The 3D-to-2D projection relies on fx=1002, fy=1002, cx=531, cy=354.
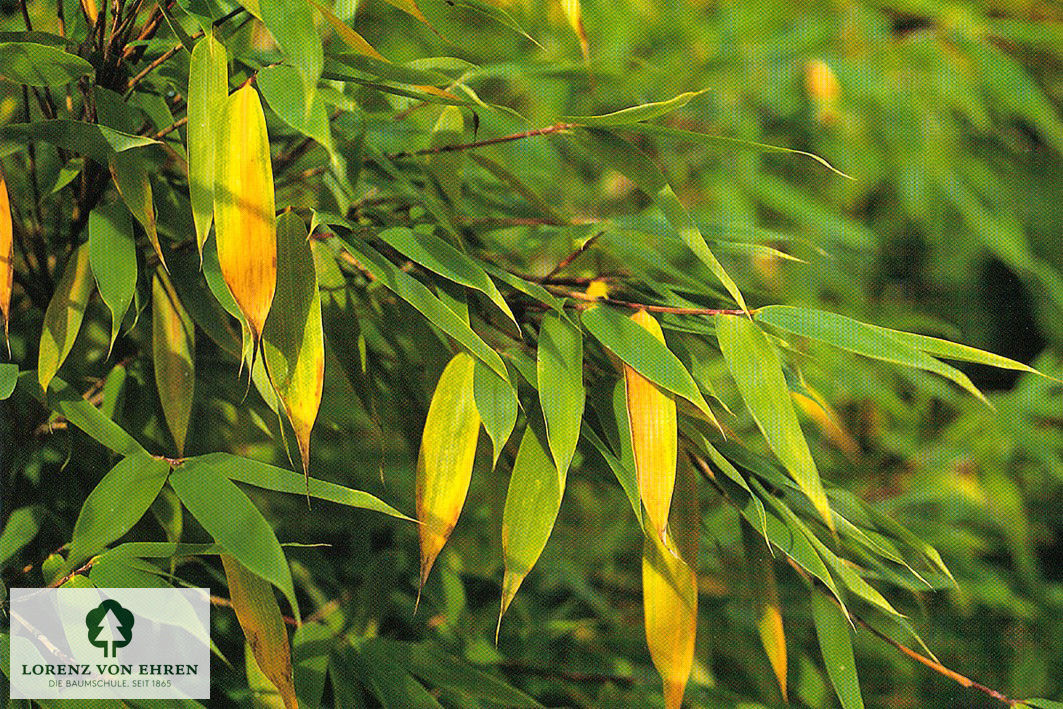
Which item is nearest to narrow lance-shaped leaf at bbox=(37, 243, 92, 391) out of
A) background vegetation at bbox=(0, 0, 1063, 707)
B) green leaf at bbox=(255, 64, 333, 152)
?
background vegetation at bbox=(0, 0, 1063, 707)

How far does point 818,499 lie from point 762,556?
80 millimetres

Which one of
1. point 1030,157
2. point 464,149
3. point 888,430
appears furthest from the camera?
point 1030,157

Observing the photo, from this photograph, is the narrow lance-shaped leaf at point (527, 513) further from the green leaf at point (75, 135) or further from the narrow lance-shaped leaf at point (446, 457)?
the green leaf at point (75, 135)

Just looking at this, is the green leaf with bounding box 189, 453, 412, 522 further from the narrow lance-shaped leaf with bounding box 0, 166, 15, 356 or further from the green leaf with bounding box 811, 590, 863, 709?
the green leaf with bounding box 811, 590, 863, 709

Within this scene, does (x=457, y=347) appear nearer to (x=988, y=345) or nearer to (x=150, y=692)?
(x=150, y=692)

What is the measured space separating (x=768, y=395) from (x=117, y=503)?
0.75ft

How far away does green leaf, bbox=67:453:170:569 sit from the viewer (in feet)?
1.13

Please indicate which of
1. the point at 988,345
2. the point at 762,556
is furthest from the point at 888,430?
the point at 762,556

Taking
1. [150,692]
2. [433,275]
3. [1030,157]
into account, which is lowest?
[1030,157]

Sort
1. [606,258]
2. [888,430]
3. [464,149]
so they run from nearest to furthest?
[464,149]
[606,258]
[888,430]

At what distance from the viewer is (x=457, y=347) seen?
40cm

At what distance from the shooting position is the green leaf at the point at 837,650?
1.26ft

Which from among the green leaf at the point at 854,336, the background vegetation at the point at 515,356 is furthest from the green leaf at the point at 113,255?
the green leaf at the point at 854,336

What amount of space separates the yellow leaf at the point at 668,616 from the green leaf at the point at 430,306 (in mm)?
88
